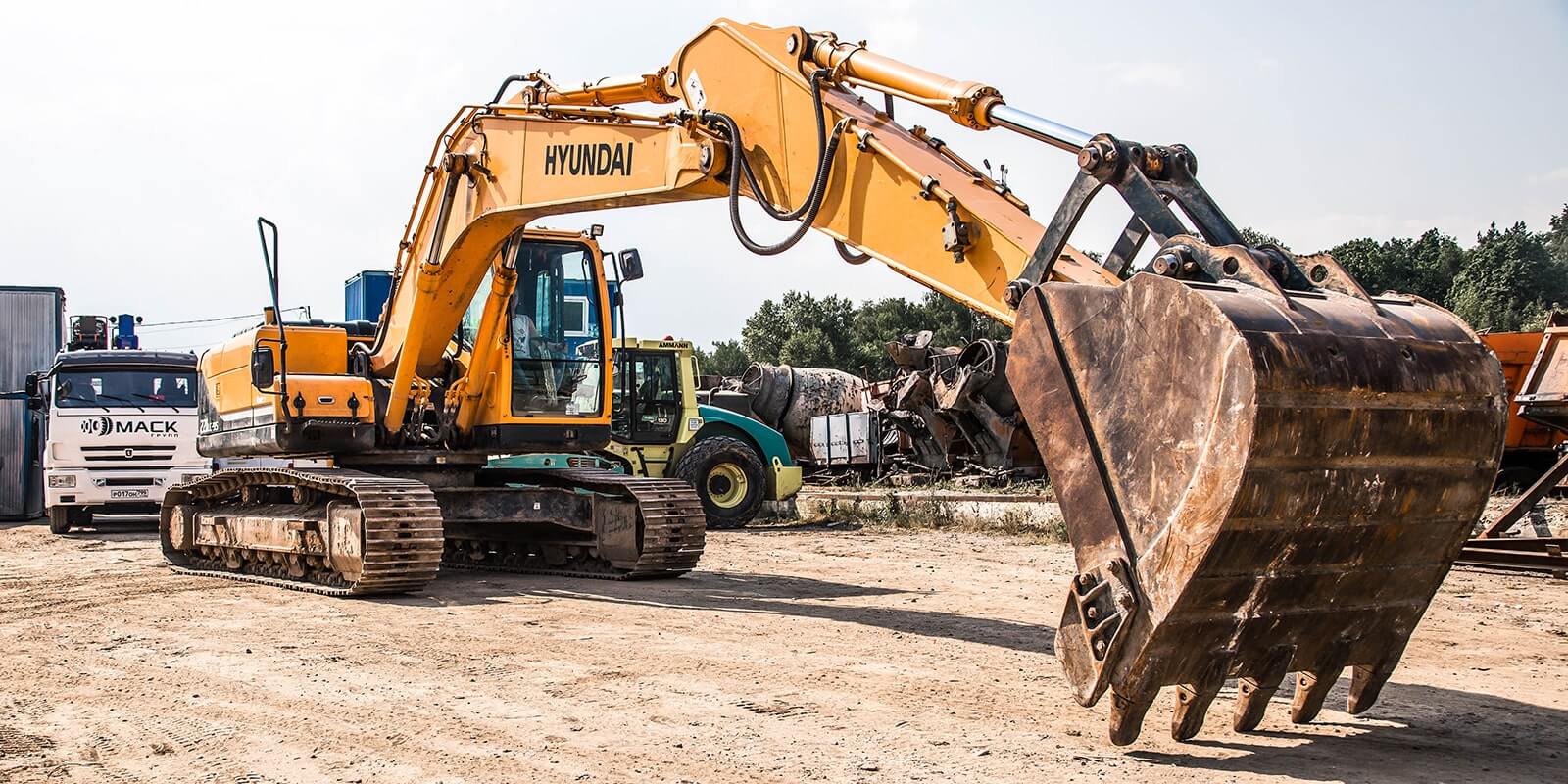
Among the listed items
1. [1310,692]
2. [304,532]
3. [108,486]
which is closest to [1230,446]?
[1310,692]

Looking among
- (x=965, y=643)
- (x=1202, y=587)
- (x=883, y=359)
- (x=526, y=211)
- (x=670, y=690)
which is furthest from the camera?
(x=883, y=359)

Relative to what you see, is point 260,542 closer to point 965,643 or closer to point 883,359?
point 965,643

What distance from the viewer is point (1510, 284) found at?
39719mm

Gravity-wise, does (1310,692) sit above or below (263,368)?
below

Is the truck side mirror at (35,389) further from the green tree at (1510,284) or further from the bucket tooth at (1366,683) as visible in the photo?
the green tree at (1510,284)

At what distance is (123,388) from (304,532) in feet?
30.4

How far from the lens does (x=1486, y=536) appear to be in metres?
11.9

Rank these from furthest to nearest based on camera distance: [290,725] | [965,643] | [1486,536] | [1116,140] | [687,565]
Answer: [1486,536] → [687,565] → [965,643] → [290,725] → [1116,140]

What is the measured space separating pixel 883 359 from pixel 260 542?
1845 inches

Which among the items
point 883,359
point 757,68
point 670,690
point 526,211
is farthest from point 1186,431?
point 883,359

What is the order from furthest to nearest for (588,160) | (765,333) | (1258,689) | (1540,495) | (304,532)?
(765,333) < (1540,495) < (304,532) < (588,160) < (1258,689)

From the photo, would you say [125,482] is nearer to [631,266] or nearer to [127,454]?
[127,454]

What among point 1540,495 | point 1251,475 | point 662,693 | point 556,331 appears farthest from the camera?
point 1540,495

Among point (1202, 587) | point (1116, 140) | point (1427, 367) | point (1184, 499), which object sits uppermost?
point (1116, 140)
